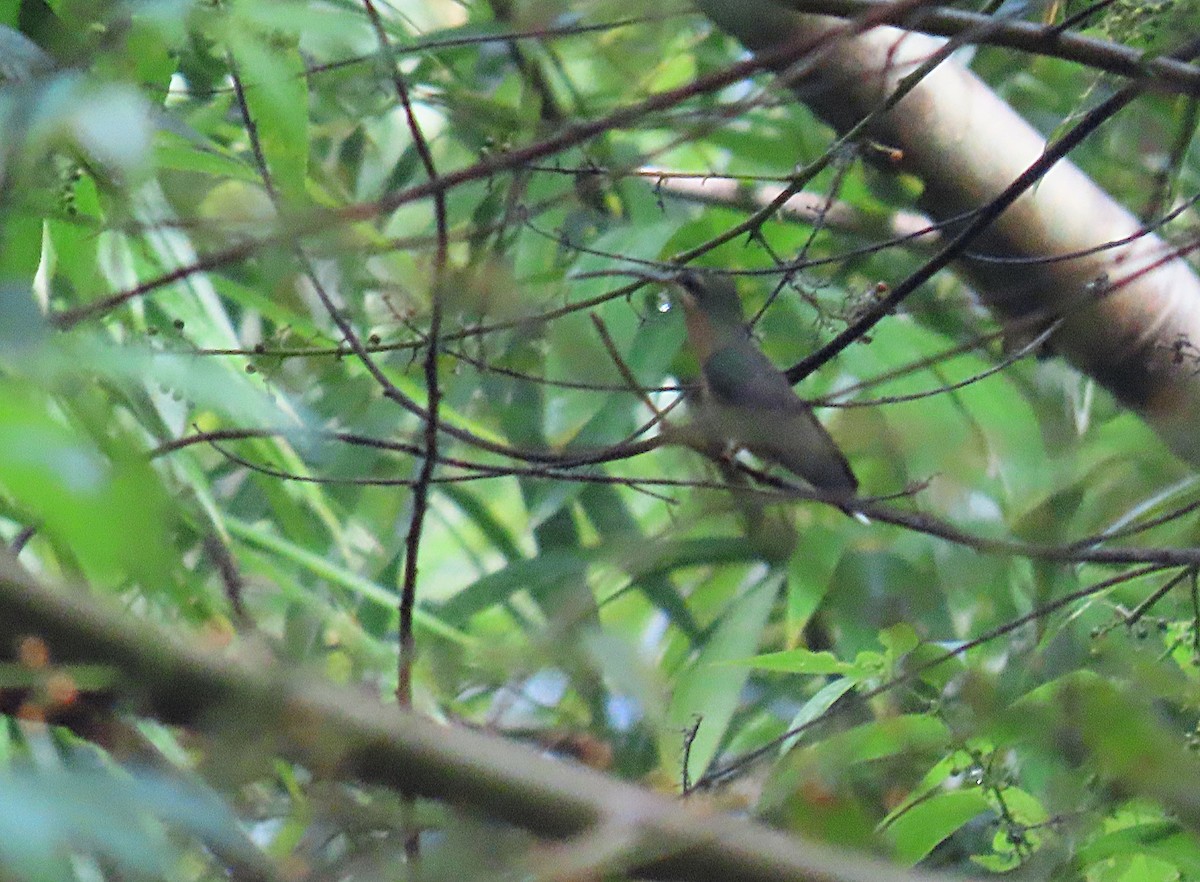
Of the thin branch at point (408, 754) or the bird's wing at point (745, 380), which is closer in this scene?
the thin branch at point (408, 754)

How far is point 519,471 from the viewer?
2.78 ft

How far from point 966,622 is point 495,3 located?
36.1 inches

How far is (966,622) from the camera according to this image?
1.61 m

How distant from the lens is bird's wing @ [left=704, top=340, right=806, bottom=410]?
130 cm

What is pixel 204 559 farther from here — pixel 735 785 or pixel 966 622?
pixel 966 622

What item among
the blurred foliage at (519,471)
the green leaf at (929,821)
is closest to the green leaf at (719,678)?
the blurred foliage at (519,471)

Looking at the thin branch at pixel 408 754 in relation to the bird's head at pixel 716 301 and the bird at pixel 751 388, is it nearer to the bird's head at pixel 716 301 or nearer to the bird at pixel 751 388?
the bird at pixel 751 388

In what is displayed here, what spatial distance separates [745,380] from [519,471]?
0.60 metres

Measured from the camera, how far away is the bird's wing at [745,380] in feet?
4.25

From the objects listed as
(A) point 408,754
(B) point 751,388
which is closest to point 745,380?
(B) point 751,388

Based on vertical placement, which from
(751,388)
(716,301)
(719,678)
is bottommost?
(719,678)

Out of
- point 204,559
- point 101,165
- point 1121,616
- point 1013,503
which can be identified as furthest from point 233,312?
point 1121,616

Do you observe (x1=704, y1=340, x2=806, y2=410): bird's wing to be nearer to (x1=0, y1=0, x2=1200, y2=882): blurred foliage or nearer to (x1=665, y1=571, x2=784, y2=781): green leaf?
(x1=0, y1=0, x2=1200, y2=882): blurred foliage

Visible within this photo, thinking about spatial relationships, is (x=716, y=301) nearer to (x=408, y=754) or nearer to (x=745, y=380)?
(x=745, y=380)
